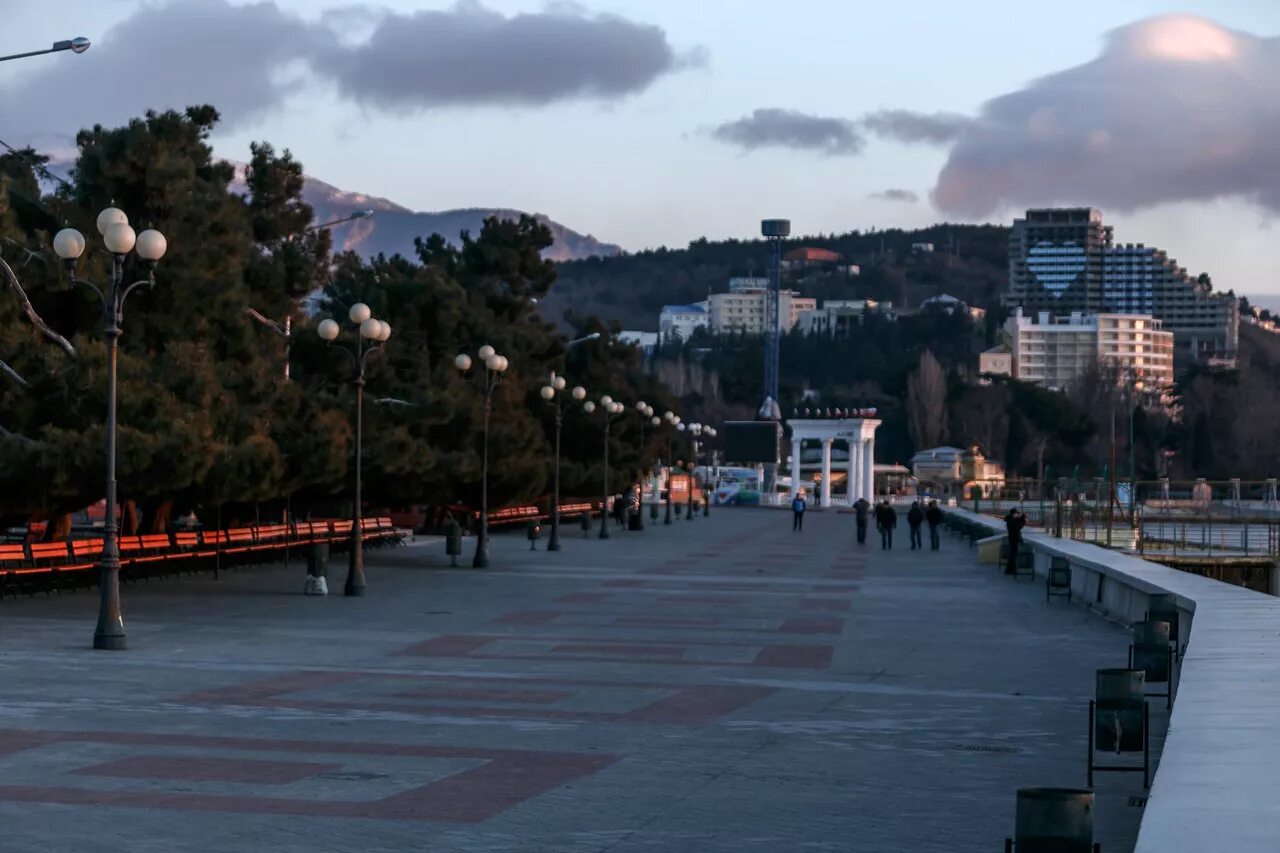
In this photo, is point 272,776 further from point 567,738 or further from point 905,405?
point 905,405

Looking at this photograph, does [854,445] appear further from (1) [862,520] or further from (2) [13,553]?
(2) [13,553]

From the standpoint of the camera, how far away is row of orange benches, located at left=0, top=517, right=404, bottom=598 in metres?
30.2

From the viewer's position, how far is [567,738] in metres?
15.3

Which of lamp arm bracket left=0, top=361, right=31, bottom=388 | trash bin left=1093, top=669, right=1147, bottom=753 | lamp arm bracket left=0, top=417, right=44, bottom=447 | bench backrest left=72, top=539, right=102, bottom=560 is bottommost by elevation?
trash bin left=1093, top=669, right=1147, bottom=753

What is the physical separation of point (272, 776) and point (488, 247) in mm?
52622

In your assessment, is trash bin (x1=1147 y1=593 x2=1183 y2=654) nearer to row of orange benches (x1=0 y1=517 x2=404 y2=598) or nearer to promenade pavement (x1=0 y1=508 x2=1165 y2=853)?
promenade pavement (x1=0 y1=508 x2=1165 y2=853)

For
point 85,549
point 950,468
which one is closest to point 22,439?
point 85,549

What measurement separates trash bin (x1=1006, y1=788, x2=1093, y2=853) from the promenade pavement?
10.8 feet

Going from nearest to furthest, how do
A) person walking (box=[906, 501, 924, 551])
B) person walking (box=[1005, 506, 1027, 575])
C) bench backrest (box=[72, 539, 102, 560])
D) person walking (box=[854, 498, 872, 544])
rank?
bench backrest (box=[72, 539, 102, 560]), person walking (box=[1005, 506, 1027, 575]), person walking (box=[906, 501, 924, 551]), person walking (box=[854, 498, 872, 544])

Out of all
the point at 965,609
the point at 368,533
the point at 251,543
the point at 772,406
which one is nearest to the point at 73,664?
the point at 965,609

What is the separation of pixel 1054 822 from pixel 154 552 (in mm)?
30093

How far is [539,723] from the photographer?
16250mm

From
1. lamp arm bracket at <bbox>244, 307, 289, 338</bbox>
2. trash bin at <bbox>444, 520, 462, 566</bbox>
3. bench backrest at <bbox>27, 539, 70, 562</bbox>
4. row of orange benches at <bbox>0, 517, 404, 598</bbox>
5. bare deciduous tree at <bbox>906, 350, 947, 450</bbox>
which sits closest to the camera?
row of orange benches at <bbox>0, 517, 404, 598</bbox>

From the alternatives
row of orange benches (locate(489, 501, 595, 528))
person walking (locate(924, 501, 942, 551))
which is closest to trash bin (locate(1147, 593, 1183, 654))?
person walking (locate(924, 501, 942, 551))
